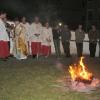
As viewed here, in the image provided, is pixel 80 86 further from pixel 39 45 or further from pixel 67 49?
pixel 67 49

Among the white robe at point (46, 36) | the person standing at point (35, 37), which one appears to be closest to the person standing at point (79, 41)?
the white robe at point (46, 36)

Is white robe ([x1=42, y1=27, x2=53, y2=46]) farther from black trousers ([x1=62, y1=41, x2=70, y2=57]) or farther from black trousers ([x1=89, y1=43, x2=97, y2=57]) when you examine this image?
black trousers ([x1=89, y1=43, x2=97, y2=57])

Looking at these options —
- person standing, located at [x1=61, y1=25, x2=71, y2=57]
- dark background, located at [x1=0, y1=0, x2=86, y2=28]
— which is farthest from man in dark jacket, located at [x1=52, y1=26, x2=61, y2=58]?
dark background, located at [x1=0, y1=0, x2=86, y2=28]

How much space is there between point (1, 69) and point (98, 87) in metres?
4.46

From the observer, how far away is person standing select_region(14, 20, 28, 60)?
18984 millimetres

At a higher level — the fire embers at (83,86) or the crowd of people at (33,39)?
the crowd of people at (33,39)

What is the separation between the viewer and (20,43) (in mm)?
19031

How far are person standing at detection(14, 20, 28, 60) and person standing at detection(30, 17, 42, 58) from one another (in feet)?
2.65

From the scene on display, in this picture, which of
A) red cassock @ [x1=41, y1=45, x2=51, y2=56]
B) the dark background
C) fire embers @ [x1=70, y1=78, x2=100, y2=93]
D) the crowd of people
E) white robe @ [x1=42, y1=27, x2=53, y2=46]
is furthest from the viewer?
the dark background

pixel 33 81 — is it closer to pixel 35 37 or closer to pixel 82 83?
pixel 82 83

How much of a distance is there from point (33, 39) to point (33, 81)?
7.07 m

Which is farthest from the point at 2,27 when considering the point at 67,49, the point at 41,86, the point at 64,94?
the point at 64,94

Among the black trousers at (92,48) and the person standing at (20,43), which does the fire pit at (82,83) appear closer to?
the person standing at (20,43)

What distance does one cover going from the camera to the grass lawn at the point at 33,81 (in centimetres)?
1090
